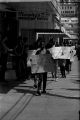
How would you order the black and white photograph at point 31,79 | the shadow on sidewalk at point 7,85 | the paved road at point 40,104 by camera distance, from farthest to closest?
the shadow on sidewalk at point 7,85, the black and white photograph at point 31,79, the paved road at point 40,104

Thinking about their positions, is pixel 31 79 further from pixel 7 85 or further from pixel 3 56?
pixel 7 85

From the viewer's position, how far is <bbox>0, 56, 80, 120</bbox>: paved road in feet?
28.2

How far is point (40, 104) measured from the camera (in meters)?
10.1

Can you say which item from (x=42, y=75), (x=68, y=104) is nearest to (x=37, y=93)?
(x=42, y=75)

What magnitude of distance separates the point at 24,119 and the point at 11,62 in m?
8.38

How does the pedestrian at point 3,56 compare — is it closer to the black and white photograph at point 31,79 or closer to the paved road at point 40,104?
the black and white photograph at point 31,79

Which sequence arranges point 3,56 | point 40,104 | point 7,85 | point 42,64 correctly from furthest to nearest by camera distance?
point 3,56 → point 7,85 → point 42,64 → point 40,104

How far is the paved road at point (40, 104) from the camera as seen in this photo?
28.2 feet

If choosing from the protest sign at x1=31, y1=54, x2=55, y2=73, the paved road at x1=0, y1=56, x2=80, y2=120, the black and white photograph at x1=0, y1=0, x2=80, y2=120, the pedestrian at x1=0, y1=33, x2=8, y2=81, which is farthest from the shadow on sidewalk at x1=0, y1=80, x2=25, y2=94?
the protest sign at x1=31, y1=54, x2=55, y2=73

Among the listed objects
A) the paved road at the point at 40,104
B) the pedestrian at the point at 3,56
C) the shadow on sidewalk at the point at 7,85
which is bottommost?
the shadow on sidewalk at the point at 7,85

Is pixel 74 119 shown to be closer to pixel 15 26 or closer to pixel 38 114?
pixel 38 114

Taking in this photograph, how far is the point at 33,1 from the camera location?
11883 millimetres

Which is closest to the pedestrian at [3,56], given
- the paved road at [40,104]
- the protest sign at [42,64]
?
the paved road at [40,104]

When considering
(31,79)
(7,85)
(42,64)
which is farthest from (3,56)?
(42,64)
